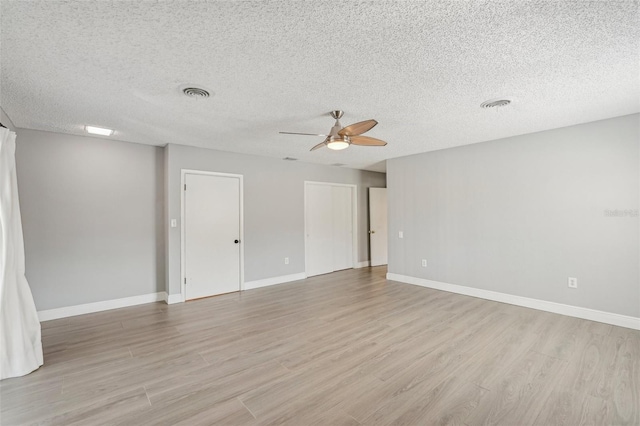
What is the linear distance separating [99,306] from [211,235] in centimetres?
179

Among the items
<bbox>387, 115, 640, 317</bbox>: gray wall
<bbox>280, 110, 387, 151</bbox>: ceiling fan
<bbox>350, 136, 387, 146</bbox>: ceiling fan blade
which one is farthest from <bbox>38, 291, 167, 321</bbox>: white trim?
<bbox>387, 115, 640, 317</bbox>: gray wall

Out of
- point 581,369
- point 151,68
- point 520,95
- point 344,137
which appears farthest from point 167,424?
point 520,95

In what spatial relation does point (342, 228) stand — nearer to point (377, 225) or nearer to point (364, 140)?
point (377, 225)

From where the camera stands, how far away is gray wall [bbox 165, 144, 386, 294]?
4.33 m

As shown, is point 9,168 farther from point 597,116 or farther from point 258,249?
point 597,116

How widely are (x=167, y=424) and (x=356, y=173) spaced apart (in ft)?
19.6

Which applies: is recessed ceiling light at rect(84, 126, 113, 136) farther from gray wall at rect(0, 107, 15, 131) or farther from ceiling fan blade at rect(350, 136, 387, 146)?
ceiling fan blade at rect(350, 136, 387, 146)

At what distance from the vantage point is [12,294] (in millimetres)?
2428

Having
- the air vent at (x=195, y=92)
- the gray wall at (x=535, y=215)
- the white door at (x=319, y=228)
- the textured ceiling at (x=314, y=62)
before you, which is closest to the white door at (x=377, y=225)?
the white door at (x=319, y=228)

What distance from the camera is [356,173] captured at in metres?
6.95

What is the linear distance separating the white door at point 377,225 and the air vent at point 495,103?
422cm

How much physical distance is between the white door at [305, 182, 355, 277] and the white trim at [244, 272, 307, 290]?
256mm

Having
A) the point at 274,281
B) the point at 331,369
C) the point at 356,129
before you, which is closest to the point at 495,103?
the point at 356,129

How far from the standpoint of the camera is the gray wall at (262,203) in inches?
171
